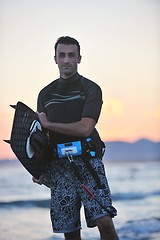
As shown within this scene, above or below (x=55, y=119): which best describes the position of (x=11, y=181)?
below

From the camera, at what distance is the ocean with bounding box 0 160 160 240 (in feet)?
23.1

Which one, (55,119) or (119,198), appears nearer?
(55,119)

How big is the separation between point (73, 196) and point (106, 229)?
323mm

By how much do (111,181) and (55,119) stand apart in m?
12.3

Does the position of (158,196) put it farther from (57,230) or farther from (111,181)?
(57,230)

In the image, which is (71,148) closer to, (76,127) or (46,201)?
(76,127)

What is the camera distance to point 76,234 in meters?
4.20

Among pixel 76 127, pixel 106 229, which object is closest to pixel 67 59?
pixel 76 127

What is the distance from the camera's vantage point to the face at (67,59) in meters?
4.11

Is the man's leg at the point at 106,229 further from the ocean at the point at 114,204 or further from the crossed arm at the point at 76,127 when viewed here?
the ocean at the point at 114,204

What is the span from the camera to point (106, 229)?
396cm

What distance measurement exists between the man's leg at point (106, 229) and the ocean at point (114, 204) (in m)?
2.35

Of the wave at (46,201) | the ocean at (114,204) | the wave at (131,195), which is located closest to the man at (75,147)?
the ocean at (114,204)

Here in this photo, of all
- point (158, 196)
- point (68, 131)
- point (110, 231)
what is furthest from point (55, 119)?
point (158, 196)
